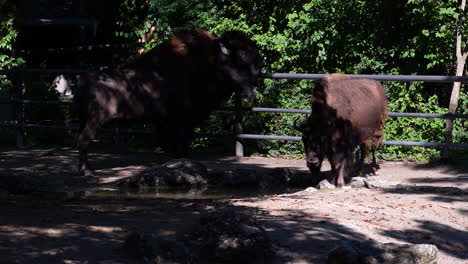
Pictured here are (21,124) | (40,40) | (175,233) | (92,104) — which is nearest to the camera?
(175,233)

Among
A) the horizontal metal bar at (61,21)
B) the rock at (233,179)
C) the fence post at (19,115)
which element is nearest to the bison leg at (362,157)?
the rock at (233,179)

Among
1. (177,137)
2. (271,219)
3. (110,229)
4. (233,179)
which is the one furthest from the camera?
(177,137)

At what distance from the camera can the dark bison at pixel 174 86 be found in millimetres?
9102

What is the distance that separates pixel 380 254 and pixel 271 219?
1459 millimetres

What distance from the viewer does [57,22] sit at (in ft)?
62.7

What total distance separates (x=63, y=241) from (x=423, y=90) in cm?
1050

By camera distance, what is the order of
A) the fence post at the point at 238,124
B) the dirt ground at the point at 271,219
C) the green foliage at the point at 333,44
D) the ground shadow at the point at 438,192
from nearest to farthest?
the dirt ground at the point at 271,219 < the ground shadow at the point at 438,192 < the fence post at the point at 238,124 < the green foliage at the point at 333,44

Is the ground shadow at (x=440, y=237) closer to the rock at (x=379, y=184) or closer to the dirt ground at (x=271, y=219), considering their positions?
the dirt ground at (x=271, y=219)

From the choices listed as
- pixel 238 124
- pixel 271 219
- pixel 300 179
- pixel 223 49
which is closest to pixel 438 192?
pixel 300 179

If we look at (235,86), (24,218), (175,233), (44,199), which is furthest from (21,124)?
(175,233)

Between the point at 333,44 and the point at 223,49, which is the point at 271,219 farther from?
the point at 333,44

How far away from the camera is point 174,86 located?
9617 mm

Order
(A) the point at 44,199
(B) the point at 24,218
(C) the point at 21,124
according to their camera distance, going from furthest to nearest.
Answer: (C) the point at 21,124
(A) the point at 44,199
(B) the point at 24,218

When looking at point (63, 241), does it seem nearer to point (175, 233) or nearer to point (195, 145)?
point (175, 233)
